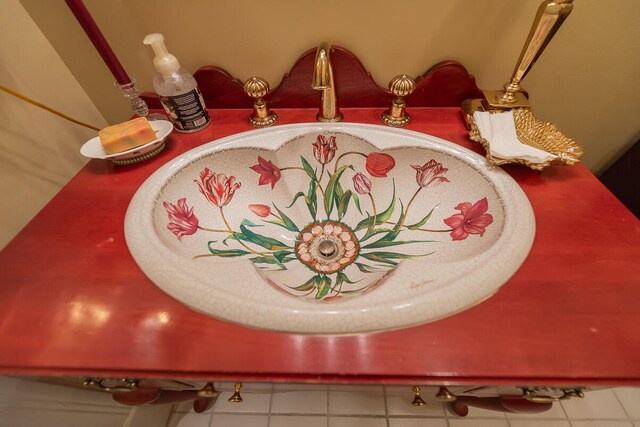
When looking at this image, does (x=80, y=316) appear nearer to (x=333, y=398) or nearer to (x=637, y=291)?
(x=637, y=291)

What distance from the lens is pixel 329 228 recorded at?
24.4 inches

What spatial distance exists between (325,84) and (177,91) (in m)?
0.31

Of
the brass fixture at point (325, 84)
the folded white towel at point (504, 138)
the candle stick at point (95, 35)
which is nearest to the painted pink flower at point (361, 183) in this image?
the brass fixture at point (325, 84)

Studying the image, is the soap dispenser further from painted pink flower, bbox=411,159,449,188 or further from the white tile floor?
the white tile floor

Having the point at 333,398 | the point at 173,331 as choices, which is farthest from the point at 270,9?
the point at 333,398

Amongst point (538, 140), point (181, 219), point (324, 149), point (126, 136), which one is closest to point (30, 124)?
point (126, 136)

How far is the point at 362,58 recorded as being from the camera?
63 centimetres

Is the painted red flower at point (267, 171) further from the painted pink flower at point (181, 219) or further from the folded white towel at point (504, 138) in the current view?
the folded white towel at point (504, 138)

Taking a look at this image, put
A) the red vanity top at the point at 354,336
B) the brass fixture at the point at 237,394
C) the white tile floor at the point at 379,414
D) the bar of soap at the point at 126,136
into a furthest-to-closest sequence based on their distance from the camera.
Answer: the white tile floor at the point at 379,414
the bar of soap at the point at 126,136
the brass fixture at the point at 237,394
the red vanity top at the point at 354,336

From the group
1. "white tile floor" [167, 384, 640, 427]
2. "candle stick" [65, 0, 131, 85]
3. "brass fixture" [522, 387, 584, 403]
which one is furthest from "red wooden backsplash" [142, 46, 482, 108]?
"white tile floor" [167, 384, 640, 427]

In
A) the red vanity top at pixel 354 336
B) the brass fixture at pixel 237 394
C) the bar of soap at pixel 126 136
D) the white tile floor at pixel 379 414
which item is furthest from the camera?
the white tile floor at pixel 379 414

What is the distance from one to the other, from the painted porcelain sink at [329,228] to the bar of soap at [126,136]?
0.24 ft

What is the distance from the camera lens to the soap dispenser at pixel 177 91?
542mm

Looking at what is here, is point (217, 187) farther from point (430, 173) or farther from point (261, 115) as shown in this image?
point (430, 173)
